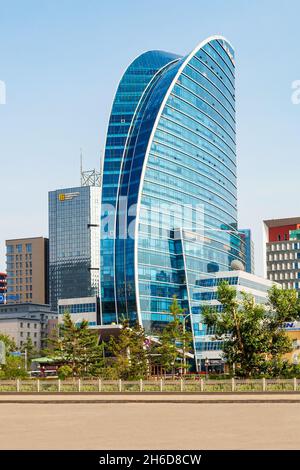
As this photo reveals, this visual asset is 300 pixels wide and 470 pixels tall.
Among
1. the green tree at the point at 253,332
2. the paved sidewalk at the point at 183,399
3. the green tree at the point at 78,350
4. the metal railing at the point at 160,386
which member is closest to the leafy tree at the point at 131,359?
the green tree at the point at 78,350

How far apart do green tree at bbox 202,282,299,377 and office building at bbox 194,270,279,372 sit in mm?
93611

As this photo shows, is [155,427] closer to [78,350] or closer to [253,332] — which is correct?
[253,332]

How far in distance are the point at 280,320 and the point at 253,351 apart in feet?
15.3

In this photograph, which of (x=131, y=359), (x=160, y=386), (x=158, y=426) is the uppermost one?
(x=131, y=359)

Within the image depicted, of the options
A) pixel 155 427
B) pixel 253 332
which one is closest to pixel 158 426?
pixel 155 427

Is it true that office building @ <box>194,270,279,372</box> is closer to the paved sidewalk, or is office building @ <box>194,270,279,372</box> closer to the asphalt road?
the paved sidewalk

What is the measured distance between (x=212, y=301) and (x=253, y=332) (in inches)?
4172

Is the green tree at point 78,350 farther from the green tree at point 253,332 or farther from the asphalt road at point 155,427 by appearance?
the asphalt road at point 155,427

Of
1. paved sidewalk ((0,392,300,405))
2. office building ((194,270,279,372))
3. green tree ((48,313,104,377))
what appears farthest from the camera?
office building ((194,270,279,372))

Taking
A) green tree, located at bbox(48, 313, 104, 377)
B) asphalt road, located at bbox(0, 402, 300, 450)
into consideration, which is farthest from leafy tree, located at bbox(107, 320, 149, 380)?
asphalt road, located at bbox(0, 402, 300, 450)

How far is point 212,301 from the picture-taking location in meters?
181

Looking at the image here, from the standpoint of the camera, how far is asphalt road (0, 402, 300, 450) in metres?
24.9
